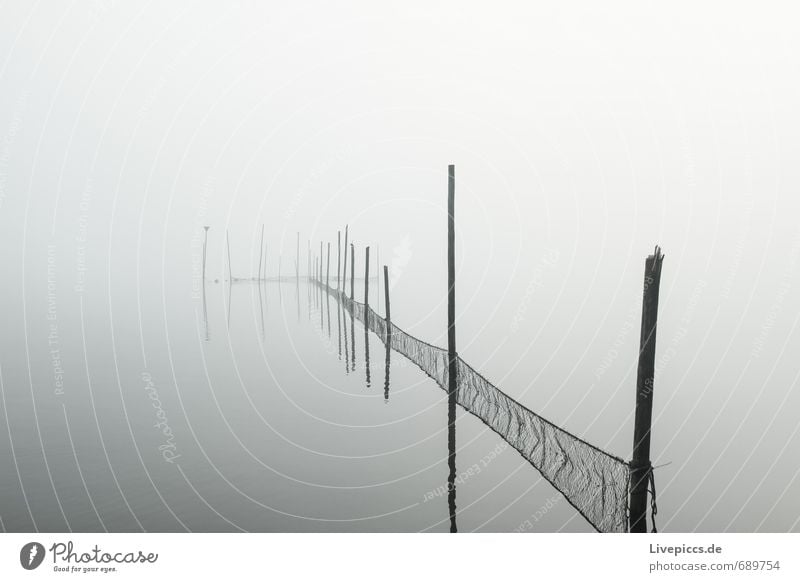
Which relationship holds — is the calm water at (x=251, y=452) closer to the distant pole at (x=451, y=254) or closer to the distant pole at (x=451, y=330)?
the distant pole at (x=451, y=330)

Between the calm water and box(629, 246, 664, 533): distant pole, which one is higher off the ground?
box(629, 246, 664, 533): distant pole

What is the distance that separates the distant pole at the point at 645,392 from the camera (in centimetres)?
478

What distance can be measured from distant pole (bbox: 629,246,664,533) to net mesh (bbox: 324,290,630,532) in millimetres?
122

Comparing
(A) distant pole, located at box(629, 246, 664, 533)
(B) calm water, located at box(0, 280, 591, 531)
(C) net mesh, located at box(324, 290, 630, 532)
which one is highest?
(A) distant pole, located at box(629, 246, 664, 533)

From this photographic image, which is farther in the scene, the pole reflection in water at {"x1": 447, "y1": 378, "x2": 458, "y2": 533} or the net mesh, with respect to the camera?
the pole reflection in water at {"x1": 447, "y1": 378, "x2": 458, "y2": 533}

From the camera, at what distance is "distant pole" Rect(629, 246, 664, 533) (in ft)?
15.7

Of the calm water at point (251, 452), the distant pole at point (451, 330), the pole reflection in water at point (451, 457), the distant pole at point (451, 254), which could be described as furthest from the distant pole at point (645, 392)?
the distant pole at point (451, 254)

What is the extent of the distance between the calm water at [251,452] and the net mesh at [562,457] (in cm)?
43

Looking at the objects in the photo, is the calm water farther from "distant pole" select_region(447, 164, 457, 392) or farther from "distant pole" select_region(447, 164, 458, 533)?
"distant pole" select_region(447, 164, 457, 392)

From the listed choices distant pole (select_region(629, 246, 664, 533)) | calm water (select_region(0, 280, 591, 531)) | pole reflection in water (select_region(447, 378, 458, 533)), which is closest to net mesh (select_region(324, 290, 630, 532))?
distant pole (select_region(629, 246, 664, 533))

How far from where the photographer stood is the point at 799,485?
9.21m
